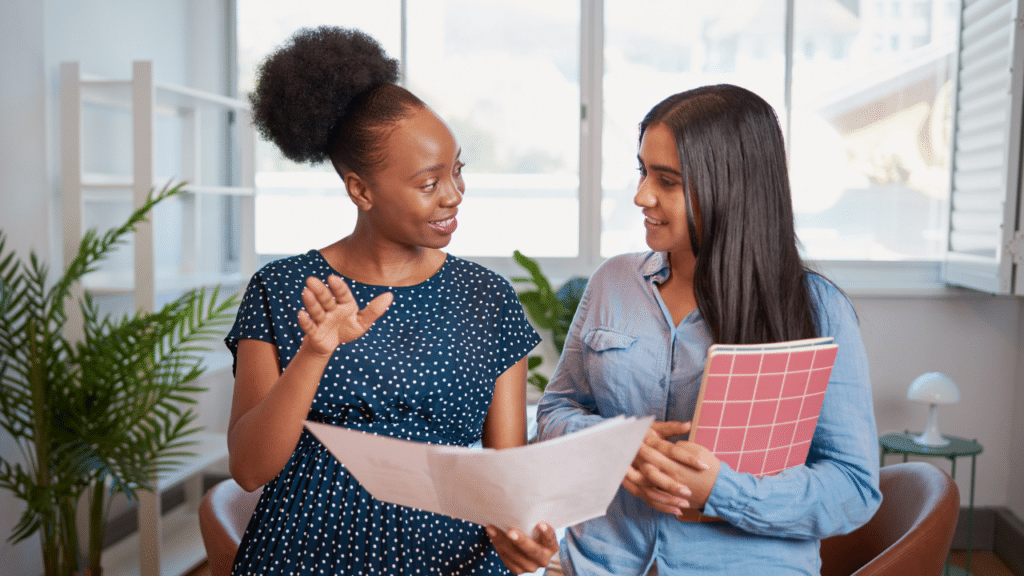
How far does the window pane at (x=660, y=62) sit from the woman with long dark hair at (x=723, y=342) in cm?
239

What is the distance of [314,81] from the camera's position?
1.32 m

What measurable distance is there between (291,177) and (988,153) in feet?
9.71

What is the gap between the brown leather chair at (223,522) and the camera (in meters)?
1.58

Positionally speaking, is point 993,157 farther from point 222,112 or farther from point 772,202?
point 222,112

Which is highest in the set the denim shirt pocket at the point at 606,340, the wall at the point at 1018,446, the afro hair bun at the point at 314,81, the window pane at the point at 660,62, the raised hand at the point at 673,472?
the window pane at the point at 660,62

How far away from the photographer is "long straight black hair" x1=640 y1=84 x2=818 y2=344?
1.22m

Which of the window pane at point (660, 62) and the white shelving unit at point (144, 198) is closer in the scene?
the white shelving unit at point (144, 198)

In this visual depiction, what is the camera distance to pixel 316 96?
1.32 m

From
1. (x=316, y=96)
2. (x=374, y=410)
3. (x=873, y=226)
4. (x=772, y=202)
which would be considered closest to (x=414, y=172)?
(x=316, y=96)

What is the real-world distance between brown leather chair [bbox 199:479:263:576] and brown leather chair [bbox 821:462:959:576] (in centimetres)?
120

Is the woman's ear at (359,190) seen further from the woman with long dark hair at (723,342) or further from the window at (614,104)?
the window at (614,104)

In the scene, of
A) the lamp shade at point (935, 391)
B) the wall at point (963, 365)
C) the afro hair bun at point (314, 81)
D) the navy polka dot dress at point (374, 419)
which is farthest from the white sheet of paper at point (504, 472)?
the wall at point (963, 365)

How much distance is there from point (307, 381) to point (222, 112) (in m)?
3.30

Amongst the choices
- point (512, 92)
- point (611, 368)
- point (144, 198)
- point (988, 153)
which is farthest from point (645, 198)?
point (512, 92)
